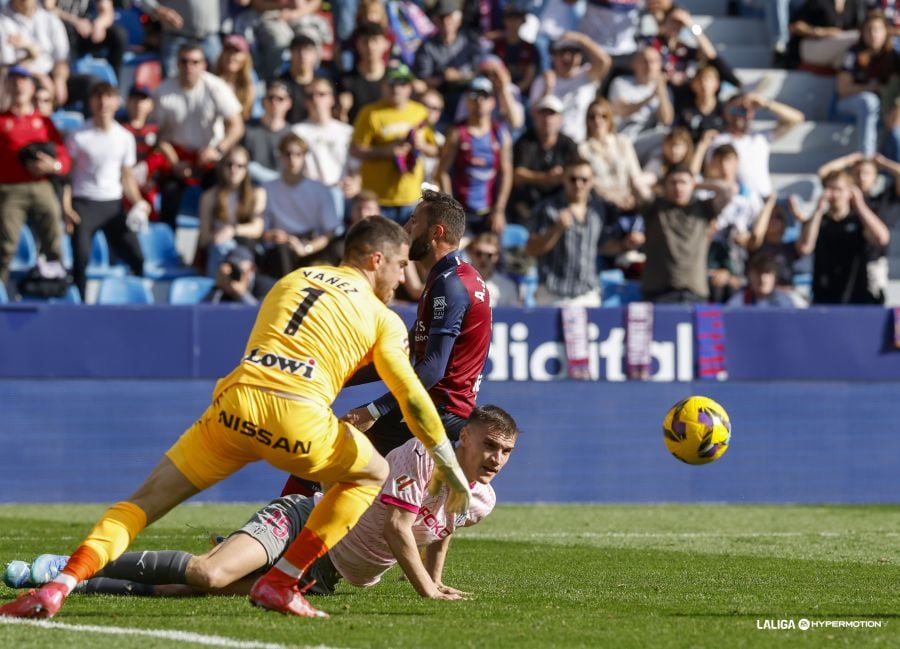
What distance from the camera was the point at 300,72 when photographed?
56.4 feet

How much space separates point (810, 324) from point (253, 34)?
735 cm

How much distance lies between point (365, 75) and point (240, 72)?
1.36m

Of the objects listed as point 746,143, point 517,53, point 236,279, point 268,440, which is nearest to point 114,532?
point 268,440

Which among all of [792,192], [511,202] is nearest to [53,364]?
[511,202]

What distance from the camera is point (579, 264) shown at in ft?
51.4

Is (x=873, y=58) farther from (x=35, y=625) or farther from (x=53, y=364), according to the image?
(x=35, y=625)

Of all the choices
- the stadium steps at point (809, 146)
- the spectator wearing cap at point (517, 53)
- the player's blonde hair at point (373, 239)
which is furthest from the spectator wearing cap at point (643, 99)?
the player's blonde hair at point (373, 239)

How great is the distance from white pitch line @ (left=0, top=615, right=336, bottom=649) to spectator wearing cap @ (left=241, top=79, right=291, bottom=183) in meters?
10.6

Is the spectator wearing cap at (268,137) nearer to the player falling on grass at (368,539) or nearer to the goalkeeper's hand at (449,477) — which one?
the player falling on grass at (368,539)

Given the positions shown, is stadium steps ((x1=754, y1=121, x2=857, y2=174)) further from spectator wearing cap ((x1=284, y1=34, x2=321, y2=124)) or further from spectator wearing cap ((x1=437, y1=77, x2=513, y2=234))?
spectator wearing cap ((x1=284, y1=34, x2=321, y2=124))

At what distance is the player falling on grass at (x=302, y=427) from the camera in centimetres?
647

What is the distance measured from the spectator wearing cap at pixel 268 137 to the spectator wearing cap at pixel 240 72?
0.36 metres

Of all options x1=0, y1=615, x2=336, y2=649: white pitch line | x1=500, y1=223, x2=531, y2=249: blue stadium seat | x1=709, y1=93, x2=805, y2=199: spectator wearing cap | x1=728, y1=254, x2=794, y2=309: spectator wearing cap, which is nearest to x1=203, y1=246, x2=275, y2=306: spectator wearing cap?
x1=500, y1=223, x2=531, y2=249: blue stadium seat

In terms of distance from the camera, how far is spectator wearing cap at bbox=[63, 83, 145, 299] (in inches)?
620
